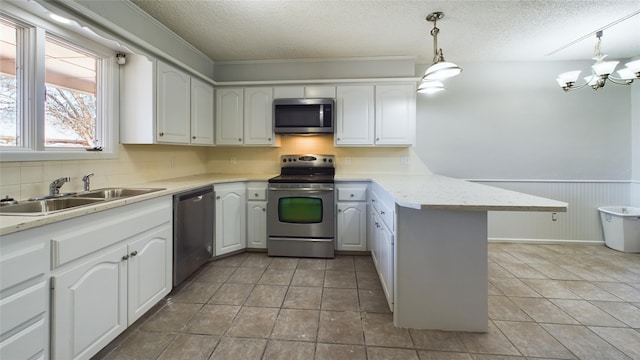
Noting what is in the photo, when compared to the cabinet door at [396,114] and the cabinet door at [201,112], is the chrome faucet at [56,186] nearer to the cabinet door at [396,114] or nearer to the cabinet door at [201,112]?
the cabinet door at [201,112]

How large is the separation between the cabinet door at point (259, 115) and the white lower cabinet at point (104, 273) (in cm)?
163

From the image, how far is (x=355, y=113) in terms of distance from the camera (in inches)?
132

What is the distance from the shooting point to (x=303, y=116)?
130 inches

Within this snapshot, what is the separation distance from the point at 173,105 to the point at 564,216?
484 centimetres

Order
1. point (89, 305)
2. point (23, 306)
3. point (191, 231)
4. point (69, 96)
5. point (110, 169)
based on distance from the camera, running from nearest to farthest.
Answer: point (23, 306) < point (89, 305) < point (69, 96) < point (110, 169) < point (191, 231)

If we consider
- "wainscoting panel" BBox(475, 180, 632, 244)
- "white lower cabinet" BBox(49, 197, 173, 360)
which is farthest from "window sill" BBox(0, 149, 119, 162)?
"wainscoting panel" BBox(475, 180, 632, 244)

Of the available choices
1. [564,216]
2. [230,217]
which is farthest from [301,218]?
[564,216]

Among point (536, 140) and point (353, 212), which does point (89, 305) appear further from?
point (536, 140)

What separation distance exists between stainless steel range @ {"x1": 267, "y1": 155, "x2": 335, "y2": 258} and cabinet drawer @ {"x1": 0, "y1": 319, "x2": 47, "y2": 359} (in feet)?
6.64

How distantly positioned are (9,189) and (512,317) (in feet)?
10.9

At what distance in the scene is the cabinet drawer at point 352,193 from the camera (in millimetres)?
3105

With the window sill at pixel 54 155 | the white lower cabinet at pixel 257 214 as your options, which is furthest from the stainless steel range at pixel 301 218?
the window sill at pixel 54 155

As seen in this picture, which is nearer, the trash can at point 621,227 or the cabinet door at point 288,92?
the trash can at point 621,227

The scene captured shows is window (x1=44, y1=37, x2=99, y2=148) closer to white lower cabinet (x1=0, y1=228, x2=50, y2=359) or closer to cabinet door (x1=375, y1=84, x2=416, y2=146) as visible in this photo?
white lower cabinet (x1=0, y1=228, x2=50, y2=359)
